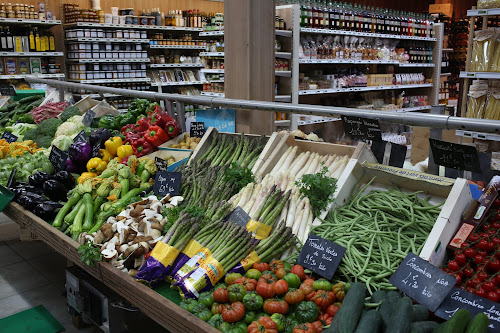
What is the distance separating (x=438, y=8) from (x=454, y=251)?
41.1 feet

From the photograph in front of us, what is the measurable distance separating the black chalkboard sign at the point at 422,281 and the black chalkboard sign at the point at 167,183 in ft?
4.68

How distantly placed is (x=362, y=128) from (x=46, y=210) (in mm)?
2051

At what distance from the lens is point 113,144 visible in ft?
11.7

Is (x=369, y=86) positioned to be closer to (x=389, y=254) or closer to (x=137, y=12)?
(x=137, y=12)

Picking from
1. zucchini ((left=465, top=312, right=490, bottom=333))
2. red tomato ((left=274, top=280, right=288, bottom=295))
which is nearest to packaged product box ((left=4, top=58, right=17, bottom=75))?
red tomato ((left=274, top=280, right=288, bottom=295))

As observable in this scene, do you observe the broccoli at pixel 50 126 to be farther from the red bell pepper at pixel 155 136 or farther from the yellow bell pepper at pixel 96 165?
the red bell pepper at pixel 155 136

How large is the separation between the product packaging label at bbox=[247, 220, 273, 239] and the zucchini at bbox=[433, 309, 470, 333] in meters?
0.93

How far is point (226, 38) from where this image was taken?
3.55 m

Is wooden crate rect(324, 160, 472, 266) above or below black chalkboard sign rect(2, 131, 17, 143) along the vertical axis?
above


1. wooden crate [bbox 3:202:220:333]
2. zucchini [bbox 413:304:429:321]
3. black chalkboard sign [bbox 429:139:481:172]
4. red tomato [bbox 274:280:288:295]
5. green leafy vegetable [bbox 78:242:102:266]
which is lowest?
wooden crate [bbox 3:202:220:333]

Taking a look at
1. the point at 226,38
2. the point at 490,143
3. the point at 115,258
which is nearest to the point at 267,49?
the point at 226,38

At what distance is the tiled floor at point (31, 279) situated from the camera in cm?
359

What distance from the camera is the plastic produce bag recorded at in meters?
5.02

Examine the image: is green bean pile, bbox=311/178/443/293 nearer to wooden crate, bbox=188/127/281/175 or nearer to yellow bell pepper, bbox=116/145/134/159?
wooden crate, bbox=188/127/281/175
